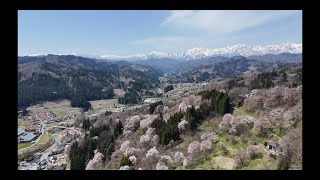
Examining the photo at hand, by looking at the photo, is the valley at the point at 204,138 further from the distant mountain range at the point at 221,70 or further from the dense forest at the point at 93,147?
the distant mountain range at the point at 221,70

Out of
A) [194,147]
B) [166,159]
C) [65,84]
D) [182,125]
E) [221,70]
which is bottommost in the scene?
[166,159]

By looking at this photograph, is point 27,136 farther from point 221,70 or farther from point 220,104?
point 221,70

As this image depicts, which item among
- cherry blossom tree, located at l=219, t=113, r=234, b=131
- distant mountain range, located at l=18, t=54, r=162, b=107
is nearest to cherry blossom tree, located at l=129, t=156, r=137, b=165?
cherry blossom tree, located at l=219, t=113, r=234, b=131

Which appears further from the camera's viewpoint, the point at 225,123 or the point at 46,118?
the point at 46,118

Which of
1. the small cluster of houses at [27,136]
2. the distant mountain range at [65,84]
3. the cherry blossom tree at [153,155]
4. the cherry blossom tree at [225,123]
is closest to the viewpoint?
the cherry blossom tree at [153,155]

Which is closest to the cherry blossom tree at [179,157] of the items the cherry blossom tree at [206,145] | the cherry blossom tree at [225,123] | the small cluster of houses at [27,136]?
the cherry blossom tree at [206,145]

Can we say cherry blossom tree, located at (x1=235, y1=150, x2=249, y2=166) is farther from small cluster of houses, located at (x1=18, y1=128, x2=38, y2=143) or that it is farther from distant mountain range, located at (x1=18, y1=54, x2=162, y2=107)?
distant mountain range, located at (x1=18, y1=54, x2=162, y2=107)

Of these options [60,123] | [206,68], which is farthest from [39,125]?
[206,68]

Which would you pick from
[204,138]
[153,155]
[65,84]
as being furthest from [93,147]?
[65,84]
